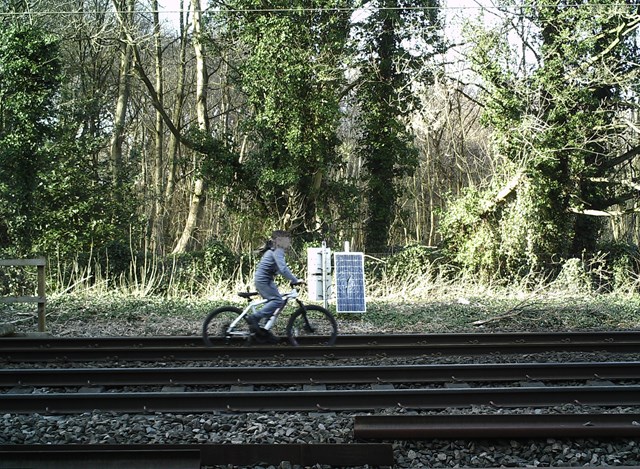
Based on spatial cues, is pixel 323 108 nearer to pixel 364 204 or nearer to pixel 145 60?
pixel 364 204

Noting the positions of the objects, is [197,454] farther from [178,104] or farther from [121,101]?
[178,104]

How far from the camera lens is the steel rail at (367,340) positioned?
458 inches

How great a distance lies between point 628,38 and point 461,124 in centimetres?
828

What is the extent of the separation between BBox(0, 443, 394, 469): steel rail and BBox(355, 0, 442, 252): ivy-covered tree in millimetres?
19197

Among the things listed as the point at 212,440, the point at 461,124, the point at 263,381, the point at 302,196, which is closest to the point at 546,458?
the point at 212,440

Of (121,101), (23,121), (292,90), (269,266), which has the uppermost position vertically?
(121,101)

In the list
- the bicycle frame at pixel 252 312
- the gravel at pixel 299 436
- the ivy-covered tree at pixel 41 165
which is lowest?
the gravel at pixel 299 436

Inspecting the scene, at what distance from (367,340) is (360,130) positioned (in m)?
15.5

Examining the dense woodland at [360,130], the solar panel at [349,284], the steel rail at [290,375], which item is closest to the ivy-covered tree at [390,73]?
the dense woodland at [360,130]

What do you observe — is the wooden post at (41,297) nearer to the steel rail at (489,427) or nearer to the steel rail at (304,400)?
the steel rail at (304,400)

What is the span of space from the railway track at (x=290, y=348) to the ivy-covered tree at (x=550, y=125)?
36.1ft

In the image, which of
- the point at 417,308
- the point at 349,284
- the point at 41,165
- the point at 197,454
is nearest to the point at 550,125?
the point at 417,308

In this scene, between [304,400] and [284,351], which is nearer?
[304,400]

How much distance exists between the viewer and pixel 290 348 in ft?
35.4
